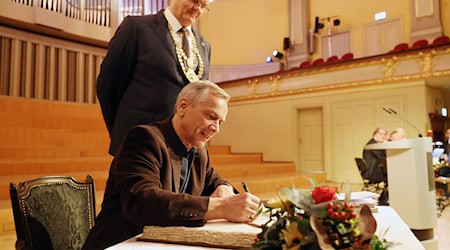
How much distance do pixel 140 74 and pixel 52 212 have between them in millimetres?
652

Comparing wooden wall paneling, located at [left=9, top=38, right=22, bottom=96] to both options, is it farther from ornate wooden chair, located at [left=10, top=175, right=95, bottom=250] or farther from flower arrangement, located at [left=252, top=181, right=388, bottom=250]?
flower arrangement, located at [left=252, top=181, right=388, bottom=250]

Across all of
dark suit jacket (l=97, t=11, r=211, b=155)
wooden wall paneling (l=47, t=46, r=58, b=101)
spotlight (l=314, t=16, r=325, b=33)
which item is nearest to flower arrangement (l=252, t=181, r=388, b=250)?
dark suit jacket (l=97, t=11, r=211, b=155)

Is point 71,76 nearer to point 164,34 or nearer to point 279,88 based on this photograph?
point 279,88

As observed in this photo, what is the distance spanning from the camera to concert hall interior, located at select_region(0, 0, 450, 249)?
563cm

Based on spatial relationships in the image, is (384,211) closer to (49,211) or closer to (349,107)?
(49,211)

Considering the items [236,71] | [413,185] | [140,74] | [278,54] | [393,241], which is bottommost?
[413,185]

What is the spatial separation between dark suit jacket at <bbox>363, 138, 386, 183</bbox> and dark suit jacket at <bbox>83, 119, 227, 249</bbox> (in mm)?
4861

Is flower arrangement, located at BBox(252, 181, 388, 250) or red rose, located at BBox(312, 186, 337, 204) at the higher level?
red rose, located at BBox(312, 186, 337, 204)

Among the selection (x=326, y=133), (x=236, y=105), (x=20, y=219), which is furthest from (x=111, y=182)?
(x=236, y=105)

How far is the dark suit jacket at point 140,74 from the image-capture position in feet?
5.23

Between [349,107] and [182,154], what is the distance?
6.61 meters

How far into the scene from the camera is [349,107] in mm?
7418

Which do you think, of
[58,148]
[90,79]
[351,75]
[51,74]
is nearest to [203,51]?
[58,148]

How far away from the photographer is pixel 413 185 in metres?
3.07
